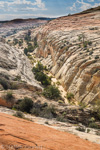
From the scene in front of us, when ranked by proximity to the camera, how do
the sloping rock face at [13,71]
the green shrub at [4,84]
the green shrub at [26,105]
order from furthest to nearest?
the sloping rock face at [13,71], the green shrub at [4,84], the green shrub at [26,105]

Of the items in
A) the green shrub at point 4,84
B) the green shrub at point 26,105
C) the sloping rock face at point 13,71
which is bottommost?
the green shrub at point 26,105

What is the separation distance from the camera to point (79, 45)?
3944 centimetres

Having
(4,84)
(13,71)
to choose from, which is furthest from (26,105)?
(13,71)

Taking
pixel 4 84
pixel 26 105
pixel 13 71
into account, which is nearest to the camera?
pixel 26 105

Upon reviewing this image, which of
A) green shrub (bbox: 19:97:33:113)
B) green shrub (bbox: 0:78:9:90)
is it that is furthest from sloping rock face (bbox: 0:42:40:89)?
green shrub (bbox: 19:97:33:113)

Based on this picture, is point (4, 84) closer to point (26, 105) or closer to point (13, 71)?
point (26, 105)

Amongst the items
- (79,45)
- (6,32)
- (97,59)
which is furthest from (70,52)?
(6,32)

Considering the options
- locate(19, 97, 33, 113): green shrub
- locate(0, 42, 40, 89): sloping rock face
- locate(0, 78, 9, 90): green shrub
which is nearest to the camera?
locate(19, 97, 33, 113): green shrub

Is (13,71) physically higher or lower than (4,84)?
higher

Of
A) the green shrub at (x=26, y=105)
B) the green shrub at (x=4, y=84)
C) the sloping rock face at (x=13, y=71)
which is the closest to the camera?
the green shrub at (x=26, y=105)

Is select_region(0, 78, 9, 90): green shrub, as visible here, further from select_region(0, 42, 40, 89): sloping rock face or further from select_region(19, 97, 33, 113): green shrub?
select_region(19, 97, 33, 113): green shrub

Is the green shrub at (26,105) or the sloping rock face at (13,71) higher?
the sloping rock face at (13,71)

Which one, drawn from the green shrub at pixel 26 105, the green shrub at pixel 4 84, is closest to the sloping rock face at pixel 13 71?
the green shrub at pixel 4 84

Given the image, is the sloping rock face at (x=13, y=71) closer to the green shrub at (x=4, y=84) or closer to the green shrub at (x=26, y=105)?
the green shrub at (x=4, y=84)
